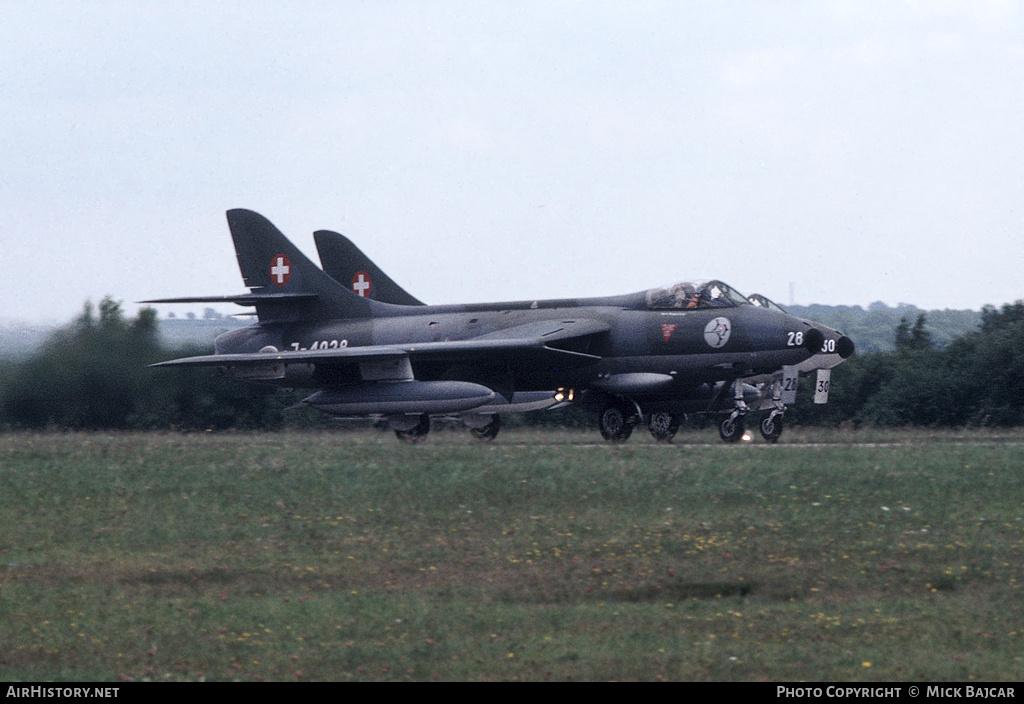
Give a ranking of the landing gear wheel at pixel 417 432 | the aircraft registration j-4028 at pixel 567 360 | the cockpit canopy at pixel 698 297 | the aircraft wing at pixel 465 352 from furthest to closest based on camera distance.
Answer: the landing gear wheel at pixel 417 432
the aircraft wing at pixel 465 352
the cockpit canopy at pixel 698 297
the aircraft registration j-4028 at pixel 567 360

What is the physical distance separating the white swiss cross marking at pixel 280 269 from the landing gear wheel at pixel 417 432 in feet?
20.1

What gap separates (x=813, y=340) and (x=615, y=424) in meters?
4.83

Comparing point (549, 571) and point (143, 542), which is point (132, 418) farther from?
point (549, 571)

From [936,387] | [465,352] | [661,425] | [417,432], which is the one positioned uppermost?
[465,352]

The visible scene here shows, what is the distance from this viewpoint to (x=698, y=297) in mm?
25062

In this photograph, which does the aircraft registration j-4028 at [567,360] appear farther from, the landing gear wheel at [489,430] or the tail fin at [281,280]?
the tail fin at [281,280]

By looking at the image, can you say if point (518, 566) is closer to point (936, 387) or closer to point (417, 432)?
point (417, 432)

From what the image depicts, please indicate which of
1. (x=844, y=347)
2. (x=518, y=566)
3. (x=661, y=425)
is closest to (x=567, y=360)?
(x=661, y=425)

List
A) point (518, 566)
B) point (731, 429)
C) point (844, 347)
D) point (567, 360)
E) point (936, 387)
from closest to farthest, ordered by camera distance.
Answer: point (518, 566) → point (844, 347) → point (731, 429) → point (567, 360) → point (936, 387)

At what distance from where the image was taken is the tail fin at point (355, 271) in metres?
32.5

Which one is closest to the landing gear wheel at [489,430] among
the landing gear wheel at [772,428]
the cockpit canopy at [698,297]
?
the cockpit canopy at [698,297]

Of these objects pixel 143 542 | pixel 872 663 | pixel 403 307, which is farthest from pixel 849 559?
pixel 403 307
